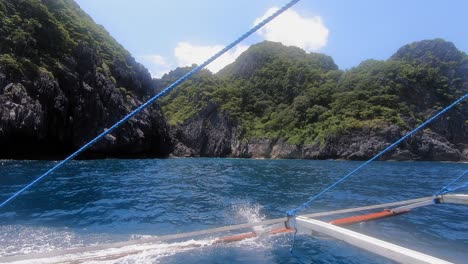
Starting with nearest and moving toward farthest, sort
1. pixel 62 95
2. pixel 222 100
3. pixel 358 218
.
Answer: pixel 358 218 < pixel 62 95 < pixel 222 100

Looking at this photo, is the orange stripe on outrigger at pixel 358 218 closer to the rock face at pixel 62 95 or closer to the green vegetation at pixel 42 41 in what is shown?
the rock face at pixel 62 95

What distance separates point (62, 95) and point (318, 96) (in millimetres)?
68313

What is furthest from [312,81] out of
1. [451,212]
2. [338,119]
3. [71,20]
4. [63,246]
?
[63,246]

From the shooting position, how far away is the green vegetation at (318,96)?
80188mm

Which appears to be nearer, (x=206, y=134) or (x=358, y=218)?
(x=358, y=218)

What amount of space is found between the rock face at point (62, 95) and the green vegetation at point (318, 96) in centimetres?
2939

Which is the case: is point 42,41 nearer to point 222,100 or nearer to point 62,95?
point 62,95

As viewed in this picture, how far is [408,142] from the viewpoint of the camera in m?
67.4

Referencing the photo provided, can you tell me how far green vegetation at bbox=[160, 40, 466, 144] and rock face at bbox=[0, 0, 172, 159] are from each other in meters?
29.4

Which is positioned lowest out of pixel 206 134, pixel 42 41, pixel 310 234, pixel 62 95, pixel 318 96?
pixel 310 234

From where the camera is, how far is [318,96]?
9275 centimetres

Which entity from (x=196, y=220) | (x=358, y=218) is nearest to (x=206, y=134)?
(x=196, y=220)

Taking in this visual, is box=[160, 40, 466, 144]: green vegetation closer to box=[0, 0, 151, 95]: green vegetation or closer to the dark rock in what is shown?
the dark rock

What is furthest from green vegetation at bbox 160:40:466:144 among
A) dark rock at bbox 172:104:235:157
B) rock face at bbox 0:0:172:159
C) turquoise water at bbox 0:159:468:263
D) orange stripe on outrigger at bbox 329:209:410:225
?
orange stripe on outrigger at bbox 329:209:410:225
